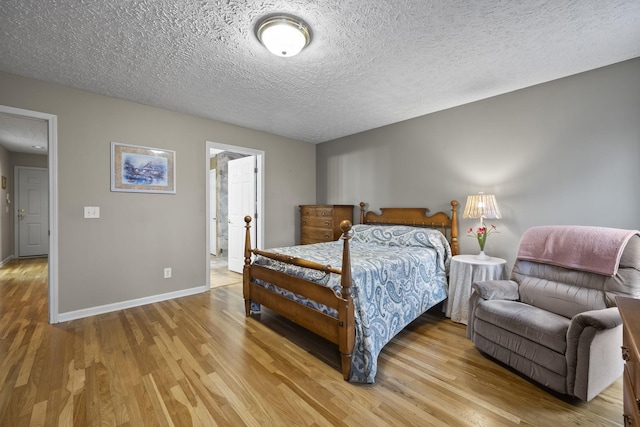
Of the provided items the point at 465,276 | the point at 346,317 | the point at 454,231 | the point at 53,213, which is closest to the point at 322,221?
the point at 454,231

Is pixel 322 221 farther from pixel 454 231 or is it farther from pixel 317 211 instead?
pixel 454 231

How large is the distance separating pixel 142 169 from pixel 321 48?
8.42 feet

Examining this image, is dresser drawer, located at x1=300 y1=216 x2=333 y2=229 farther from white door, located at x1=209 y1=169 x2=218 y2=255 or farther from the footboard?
white door, located at x1=209 y1=169 x2=218 y2=255

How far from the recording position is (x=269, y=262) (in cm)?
272

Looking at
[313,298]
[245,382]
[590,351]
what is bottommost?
[245,382]

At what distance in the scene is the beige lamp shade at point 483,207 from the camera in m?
2.80

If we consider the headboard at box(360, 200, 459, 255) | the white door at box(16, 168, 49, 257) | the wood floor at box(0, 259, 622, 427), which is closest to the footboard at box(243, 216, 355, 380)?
the wood floor at box(0, 259, 622, 427)

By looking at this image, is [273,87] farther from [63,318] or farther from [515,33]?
[63,318]

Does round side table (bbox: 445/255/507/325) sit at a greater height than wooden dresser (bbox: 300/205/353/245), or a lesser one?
lesser

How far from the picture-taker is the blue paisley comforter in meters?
1.88

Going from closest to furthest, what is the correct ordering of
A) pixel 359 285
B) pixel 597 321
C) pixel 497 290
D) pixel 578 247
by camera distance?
pixel 597 321
pixel 359 285
pixel 578 247
pixel 497 290

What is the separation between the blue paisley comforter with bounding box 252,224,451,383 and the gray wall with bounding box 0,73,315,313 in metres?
1.43

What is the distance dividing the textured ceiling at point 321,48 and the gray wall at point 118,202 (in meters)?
0.22

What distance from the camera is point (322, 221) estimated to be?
170 inches
